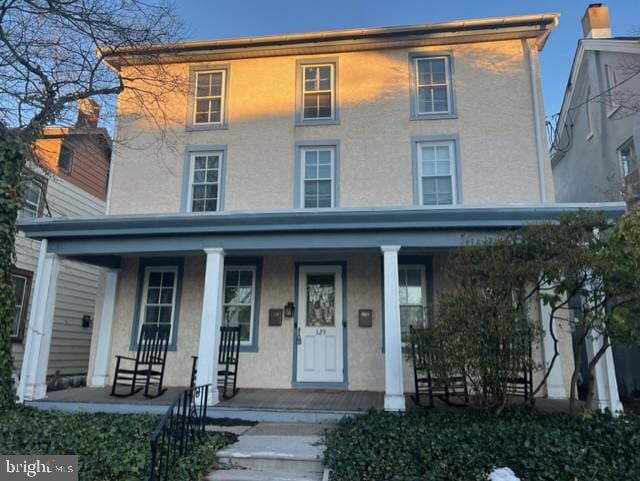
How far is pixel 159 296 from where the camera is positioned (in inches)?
355

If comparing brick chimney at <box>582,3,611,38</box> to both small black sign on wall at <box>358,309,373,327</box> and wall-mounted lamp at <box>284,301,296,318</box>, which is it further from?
wall-mounted lamp at <box>284,301,296,318</box>

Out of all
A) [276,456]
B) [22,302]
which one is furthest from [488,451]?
[22,302]

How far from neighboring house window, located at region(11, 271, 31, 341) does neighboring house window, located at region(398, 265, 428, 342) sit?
8.80 meters

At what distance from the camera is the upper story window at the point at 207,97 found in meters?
9.71

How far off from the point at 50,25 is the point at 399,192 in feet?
22.0

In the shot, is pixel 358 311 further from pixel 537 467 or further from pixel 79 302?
pixel 79 302

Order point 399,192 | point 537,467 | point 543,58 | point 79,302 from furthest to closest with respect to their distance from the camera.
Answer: point 79,302, point 543,58, point 399,192, point 537,467

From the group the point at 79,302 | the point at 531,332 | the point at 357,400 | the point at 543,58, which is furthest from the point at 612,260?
the point at 79,302

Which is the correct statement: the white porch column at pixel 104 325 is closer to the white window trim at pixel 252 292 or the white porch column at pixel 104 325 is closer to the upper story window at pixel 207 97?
the white window trim at pixel 252 292

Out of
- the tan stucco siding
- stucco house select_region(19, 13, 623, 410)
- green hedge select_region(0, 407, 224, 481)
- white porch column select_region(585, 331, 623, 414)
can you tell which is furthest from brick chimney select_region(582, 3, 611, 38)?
green hedge select_region(0, 407, 224, 481)

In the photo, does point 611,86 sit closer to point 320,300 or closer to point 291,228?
point 320,300

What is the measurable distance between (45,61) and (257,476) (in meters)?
7.50

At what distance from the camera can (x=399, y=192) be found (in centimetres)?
872

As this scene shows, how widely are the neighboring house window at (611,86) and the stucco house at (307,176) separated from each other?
4205 mm
